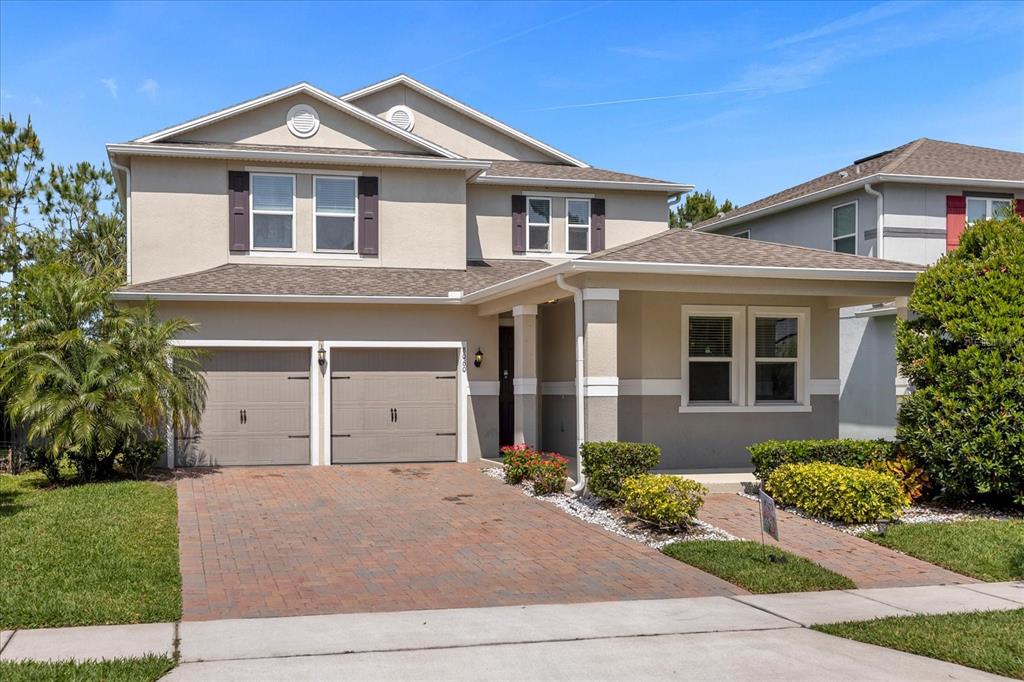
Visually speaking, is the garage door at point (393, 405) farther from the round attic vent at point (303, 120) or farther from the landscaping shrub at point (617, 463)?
the landscaping shrub at point (617, 463)

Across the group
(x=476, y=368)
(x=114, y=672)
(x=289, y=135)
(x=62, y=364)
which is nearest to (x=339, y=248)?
(x=289, y=135)

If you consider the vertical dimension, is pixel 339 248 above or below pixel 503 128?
below

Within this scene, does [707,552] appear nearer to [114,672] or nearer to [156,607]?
[156,607]

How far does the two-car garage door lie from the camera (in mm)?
Answer: 17047

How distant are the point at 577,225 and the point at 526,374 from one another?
612 cm

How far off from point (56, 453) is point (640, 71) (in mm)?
13081

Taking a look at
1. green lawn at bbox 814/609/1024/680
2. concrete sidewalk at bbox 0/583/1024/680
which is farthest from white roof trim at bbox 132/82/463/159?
green lawn at bbox 814/609/1024/680

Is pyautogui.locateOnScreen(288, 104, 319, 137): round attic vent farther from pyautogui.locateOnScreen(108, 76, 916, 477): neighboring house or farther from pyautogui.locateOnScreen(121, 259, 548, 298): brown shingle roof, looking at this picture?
pyautogui.locateOnScreen(121, 259, 548, 298): brown shingle roof

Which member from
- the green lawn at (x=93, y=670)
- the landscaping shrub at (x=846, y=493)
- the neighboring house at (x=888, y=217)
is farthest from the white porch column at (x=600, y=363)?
the neighboring house at (x=888, y=217)

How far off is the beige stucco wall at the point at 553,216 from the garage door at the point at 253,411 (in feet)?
18.3

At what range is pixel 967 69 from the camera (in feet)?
54.0

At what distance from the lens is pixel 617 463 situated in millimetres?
12352

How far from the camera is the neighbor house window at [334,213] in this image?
1872 centimetres

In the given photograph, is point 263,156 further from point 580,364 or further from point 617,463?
point 617,463
